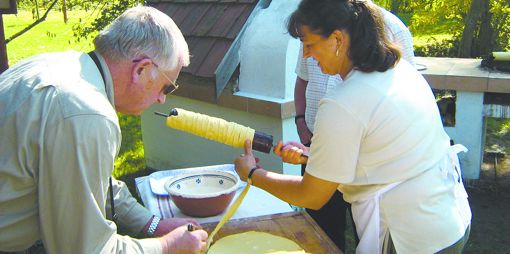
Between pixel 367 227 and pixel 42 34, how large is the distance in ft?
45.0

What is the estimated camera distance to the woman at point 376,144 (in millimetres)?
1650

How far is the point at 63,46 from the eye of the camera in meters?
12.0

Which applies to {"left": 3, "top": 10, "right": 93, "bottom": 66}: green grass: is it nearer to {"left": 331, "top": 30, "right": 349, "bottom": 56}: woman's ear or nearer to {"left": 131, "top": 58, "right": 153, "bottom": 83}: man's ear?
{"left": 131, "top": 58, "right": 153, "bottom": 83}: man's ear

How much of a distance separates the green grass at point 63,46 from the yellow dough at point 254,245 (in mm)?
3707

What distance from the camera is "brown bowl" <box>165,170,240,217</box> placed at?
211 cm

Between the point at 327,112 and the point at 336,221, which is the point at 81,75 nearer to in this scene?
the point at 327,112

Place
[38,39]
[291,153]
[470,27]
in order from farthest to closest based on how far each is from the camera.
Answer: [38,39] → [470,27] → [291,153]

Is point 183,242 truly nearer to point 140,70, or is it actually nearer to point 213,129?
point 213,129

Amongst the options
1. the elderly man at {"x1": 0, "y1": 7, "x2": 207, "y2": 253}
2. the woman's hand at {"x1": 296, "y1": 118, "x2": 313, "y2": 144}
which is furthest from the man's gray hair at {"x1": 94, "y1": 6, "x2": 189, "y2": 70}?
the woman's hand at {"x1": 296, "y1": 118, "x2": 313, "y2": 144}

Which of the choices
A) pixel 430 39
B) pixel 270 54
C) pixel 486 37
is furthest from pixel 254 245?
pixel 430 39

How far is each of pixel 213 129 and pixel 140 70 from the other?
0.48 metres

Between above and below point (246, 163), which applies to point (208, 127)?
above

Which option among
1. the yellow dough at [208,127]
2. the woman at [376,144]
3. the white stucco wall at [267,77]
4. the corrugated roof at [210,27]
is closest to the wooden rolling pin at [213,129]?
the yellow dough at [208,127]

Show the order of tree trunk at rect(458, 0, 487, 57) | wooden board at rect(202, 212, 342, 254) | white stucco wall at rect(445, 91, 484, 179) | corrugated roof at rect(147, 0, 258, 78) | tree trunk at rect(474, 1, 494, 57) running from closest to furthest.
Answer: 1. wooden board at rect(202, 212, 342, 254)
2. corrugated roof at rect(147, 0, 258, 78)
3. white stucco wall at rect(445, 91, 484, 179)
4. tree trunk at rect(458, 0, 487, 57)
5. tree trunk at rect(474, 1, 494, 57)
